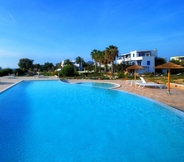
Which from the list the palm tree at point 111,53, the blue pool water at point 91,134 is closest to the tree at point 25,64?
the palm tree at point 111,53

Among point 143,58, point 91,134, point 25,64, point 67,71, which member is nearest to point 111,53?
point 143,58

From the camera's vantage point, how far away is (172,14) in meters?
18.6

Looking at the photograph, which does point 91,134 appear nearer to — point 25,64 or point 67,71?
point 67,71

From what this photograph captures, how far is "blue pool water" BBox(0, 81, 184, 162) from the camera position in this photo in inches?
170

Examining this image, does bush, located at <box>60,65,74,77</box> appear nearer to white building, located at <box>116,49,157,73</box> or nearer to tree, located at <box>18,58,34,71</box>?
white building, located at <box>116,49,157,73</box>

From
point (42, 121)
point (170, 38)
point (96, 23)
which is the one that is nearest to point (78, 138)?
point (42, 121)

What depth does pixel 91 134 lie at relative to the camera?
18.8ft

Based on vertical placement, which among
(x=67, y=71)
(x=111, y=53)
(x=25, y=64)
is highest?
(x=111, y=53)

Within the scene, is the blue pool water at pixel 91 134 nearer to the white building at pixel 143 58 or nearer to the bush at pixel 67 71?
the bush at pixel 67 71

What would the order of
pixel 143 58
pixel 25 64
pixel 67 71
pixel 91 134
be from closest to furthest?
1. pixel 91 134
2. pixel 67 71
3. pixel 143 58
4. pixel 25 64

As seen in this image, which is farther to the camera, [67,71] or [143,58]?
[143,58]

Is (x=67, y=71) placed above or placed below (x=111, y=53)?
below

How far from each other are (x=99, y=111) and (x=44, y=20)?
16696 millimetres

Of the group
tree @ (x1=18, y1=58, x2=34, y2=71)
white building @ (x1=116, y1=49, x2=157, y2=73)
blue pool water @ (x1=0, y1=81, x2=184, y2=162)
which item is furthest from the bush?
tree @ (x1=18, y1=58, x2=34, y2=71)
